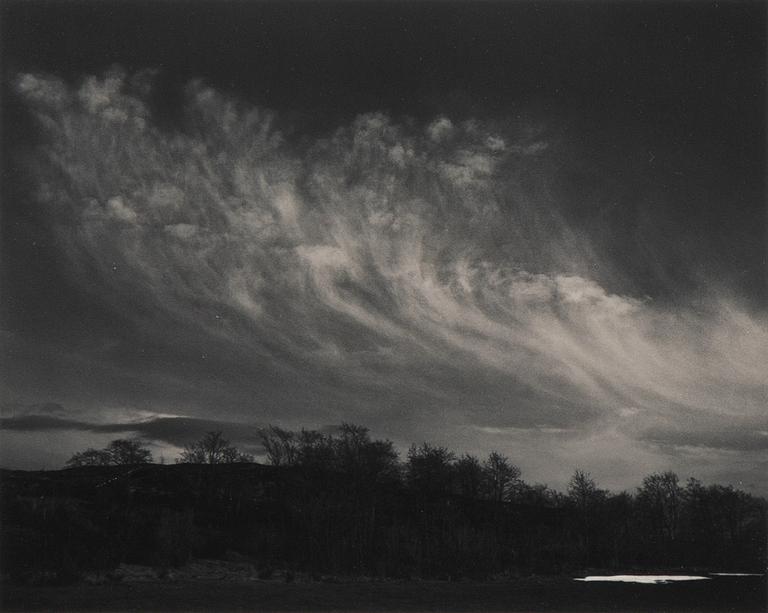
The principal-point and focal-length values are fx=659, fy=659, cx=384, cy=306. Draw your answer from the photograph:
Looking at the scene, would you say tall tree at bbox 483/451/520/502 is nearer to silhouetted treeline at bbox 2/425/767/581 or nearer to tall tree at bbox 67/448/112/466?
silhouetted treeline at bbox 2/425/767/581

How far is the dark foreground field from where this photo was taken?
34125 millimetres

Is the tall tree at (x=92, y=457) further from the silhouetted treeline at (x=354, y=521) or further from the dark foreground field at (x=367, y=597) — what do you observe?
the dark foreground field at (x=367, y=597)

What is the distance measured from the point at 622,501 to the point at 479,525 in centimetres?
5255

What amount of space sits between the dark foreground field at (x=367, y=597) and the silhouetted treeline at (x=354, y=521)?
5110 mm

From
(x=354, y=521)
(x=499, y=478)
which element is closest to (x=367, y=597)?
(x=354, y=521)

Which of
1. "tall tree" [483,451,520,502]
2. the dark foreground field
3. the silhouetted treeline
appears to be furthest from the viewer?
"tall tree" [483,451,520,502]

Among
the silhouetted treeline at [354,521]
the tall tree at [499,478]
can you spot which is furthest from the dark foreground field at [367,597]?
the tall tree at [499,478]

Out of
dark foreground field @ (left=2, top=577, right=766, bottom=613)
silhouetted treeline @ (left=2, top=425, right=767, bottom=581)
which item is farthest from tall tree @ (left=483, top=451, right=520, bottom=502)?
dark foreground field @ (left=2, top=577, right=766, bottom=613)

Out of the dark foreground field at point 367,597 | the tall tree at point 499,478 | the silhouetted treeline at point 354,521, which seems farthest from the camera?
the tall tree at point 499,478

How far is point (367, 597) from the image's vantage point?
4256 cm

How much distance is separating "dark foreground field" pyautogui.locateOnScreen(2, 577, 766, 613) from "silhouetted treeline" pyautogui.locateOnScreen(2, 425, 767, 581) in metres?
5.11

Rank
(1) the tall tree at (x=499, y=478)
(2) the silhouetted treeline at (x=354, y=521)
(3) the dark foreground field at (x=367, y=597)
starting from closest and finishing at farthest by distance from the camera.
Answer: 1. (3) the dark foreground field at (x=367, y=597)
2. (2) the silhouetted treeline at (x=354, y=521)
3. (1) the tall tree at (x=499, y=478)

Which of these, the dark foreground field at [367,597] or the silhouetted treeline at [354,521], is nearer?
the dark foreground field at [367,597]

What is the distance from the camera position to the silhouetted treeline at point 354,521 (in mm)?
55969
